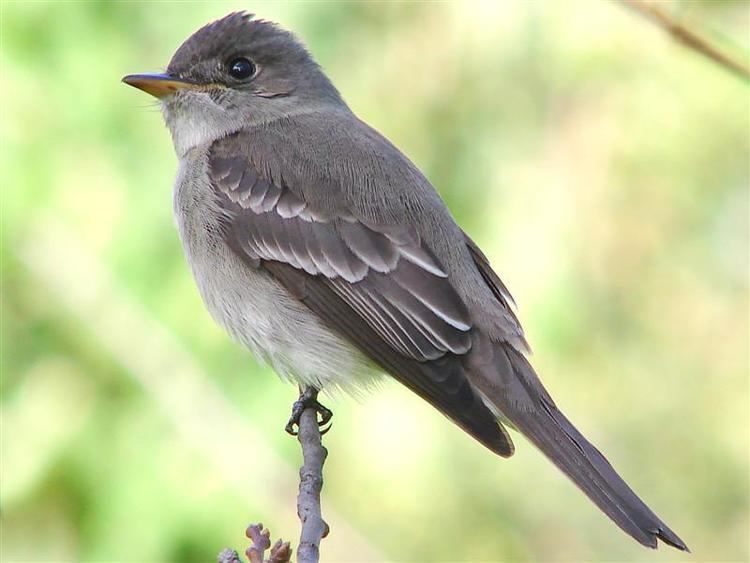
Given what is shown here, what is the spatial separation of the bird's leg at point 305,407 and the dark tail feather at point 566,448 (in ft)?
1.94

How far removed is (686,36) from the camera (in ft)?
9.51

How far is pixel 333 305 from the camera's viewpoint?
150 inches

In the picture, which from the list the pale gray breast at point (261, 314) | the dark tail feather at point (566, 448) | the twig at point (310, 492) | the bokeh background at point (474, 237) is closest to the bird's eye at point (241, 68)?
the bokeh background at point (474, 237)

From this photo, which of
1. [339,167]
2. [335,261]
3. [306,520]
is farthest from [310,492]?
[339,167]

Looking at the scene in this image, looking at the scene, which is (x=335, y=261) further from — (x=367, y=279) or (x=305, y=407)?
(x=305, y=407)

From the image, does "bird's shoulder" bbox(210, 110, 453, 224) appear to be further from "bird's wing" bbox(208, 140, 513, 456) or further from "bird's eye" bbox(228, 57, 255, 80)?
"bird's eye" bbox(228, 57, 255, 80)

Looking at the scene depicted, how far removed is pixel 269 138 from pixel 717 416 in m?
2.89

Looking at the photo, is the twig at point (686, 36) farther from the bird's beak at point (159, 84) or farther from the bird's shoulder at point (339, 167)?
the bird's beak at point (159, 84)

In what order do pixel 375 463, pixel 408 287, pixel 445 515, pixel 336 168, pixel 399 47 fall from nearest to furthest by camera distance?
pixel 408 287 → pixel 336 168 → pixel 375 463 → pixel 445 515 → pixel 399 47

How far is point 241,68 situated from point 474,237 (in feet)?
4.34

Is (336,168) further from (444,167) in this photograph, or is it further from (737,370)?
(737,370)

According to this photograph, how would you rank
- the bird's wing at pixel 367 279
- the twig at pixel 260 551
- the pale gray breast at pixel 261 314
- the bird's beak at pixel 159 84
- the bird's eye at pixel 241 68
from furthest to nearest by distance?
the bird's eye at pixel 241 68 → the bird's beak at pixel 159 84 → the pale gray breast at pixel 261 314 → the bird's wing at pixel 367 279 → the twig at pixel 260 551

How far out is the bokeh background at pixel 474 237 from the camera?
4930mm

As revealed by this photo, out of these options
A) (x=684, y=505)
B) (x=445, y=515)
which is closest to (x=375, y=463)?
(x=445, y=515)
